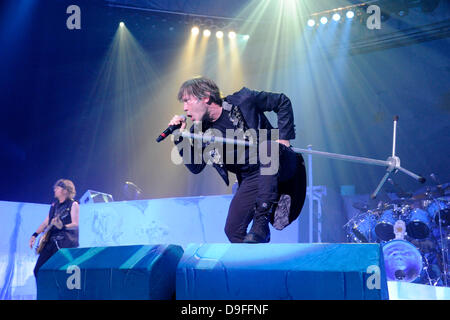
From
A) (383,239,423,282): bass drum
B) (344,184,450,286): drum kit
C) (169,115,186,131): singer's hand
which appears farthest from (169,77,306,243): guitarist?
(344,184,450,286): drum kit

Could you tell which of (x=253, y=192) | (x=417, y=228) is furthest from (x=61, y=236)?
(x=417, y=228)

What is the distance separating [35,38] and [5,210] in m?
3.21

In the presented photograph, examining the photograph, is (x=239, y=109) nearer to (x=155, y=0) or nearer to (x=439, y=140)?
(x=155, y=0)

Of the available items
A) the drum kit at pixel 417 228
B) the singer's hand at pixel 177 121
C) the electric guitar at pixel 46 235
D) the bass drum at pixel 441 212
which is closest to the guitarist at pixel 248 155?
the singer's hand at pixel 177 121

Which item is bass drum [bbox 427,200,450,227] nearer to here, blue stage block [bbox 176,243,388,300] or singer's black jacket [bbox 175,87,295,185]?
singer's black jacket [bbox 175,87,295,185]

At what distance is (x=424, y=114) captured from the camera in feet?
29.0

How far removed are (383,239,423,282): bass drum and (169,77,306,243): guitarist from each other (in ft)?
10.3

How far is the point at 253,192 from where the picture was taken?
126 inches

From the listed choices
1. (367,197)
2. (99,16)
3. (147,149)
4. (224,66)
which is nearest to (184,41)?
(224,66)

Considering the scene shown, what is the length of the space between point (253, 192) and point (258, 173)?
133mm

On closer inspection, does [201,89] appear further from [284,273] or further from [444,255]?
[444,255]

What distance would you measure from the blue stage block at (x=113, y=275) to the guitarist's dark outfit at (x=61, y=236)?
4.54 meters

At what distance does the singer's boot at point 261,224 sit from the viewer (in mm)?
2836

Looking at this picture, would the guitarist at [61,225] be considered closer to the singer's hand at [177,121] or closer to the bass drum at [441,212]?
the singer's hand at [177,121]
